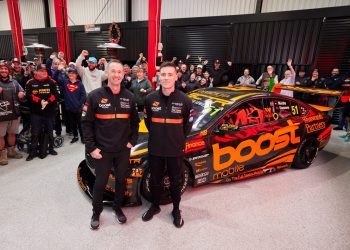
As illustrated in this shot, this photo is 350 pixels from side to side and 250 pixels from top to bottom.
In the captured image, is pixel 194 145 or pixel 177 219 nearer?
pixel 177 219

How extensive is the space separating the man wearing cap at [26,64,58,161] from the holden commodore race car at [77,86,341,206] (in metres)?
1.49

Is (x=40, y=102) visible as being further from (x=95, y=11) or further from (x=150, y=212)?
(x=95, y=11)

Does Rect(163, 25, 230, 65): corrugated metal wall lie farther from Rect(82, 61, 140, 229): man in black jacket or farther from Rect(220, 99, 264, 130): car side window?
Rect(82, 61, 140, 229): man in black jacket

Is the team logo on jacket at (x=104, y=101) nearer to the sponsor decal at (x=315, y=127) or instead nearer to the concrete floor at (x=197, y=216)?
the concrete floor at (x=197, y=216)

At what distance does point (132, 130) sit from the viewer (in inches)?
93.3

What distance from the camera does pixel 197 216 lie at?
2.79 meters

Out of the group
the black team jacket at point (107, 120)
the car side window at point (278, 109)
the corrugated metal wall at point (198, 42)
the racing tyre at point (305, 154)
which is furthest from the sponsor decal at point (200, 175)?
the corrugated metal wall at point (198, 42)

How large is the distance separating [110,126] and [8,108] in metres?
2.58

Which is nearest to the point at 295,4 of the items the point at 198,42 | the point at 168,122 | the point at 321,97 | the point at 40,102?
the point at 198,42

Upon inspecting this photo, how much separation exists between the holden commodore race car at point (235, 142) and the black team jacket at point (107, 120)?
448 millimetres

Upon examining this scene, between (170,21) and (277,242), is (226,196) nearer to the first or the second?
(277,242)

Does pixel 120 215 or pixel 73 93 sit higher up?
pixel 73 93

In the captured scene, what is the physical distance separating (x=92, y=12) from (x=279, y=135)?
11960 millimetres

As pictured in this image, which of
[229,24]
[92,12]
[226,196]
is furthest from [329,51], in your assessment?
[92,12]
